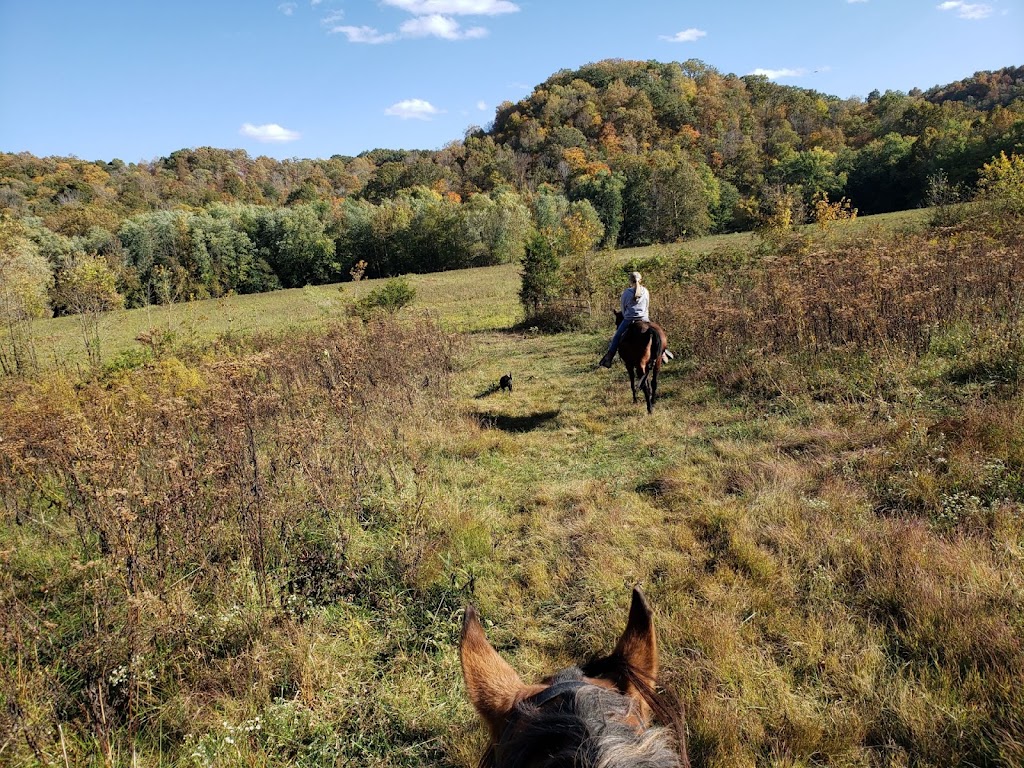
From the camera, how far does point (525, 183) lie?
8112 centimetres

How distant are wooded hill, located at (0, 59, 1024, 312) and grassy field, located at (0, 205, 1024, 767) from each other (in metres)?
8.90

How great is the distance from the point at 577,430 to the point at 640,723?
6.38 metres

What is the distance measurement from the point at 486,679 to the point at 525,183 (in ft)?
284

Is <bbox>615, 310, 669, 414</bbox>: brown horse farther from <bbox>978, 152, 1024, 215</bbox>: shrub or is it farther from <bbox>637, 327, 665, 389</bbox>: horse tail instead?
<bbox>978, 152, 1024, 215</bbox>: shrub

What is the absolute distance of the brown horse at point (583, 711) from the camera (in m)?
0.90

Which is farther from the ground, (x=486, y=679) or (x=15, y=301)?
(x=15, y=301)

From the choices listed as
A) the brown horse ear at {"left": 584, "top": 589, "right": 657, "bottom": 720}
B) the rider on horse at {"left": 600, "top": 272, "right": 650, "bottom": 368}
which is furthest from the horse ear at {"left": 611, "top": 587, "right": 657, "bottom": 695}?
the rider on horse at {"left": 600, "top": 272, "right": 650, "bottom": 368}

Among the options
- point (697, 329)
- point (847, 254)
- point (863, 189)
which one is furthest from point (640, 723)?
point (863, 189)

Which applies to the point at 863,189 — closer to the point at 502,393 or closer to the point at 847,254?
the point at 847,254

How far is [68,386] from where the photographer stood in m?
7.26

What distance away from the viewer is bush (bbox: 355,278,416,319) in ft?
55.0

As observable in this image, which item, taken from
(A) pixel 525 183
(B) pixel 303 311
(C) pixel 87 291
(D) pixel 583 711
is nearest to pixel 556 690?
(D) pixel 583 711

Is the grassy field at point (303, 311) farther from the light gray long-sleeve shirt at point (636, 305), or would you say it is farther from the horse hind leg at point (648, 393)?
the horse hind leg at point (648, 393)

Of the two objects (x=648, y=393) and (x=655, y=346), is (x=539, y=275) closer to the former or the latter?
(x=655, y=346)
